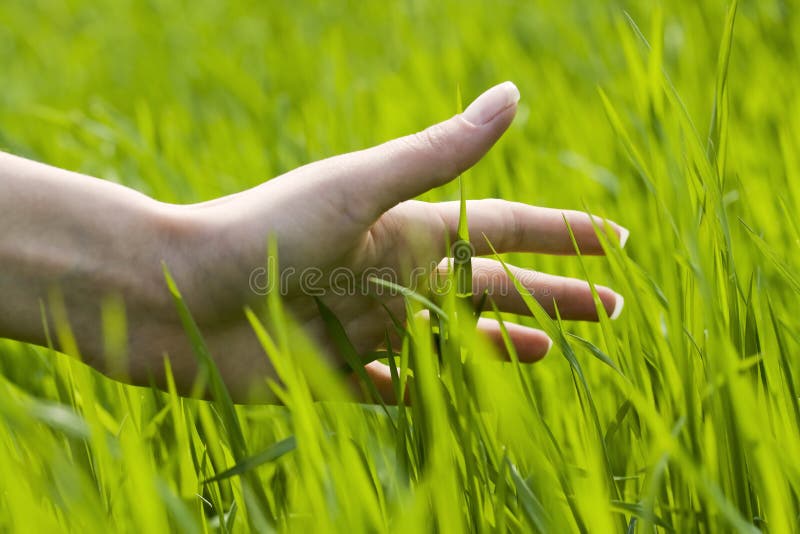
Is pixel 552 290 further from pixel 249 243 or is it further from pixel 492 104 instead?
pixel 249 243

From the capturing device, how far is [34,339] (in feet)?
3.37

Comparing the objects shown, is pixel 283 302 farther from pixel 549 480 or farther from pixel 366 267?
pixel 549 480

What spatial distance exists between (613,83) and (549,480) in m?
1.42

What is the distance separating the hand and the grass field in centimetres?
7

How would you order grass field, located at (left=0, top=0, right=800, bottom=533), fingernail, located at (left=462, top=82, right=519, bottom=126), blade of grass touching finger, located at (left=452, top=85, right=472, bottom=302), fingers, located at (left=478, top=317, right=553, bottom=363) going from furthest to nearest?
fingers, located at (left=478, top=317, right=553, bottom=363)
fingernail, located at (left=462, top=82, right=519, bottom=126)
blade of grass touching finger, located at (left=452, top=85, right=472, bottom=302)
grass field, located at (left=0, top=0, right=800, bottom=533)

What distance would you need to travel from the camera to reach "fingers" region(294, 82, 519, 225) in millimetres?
957

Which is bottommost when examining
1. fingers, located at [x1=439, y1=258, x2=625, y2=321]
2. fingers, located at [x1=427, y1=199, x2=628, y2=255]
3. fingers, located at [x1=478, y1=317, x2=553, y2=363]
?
fingers, located at [x1=478, y1=317, x2=553, y2=363]

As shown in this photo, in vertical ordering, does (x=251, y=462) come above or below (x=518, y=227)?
below

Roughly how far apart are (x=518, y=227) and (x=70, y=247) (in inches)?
21.2

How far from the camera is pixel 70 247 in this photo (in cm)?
102

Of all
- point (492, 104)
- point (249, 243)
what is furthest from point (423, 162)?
point (249, 243)

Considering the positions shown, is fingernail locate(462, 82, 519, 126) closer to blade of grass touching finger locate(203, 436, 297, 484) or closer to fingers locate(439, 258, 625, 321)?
fingers locate(439, 258, 625, 321)

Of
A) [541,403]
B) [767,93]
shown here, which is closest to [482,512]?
[541,403]

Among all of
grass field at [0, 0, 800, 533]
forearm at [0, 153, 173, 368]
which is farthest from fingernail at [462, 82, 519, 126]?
forearm at [0, 153, 173, 368]
